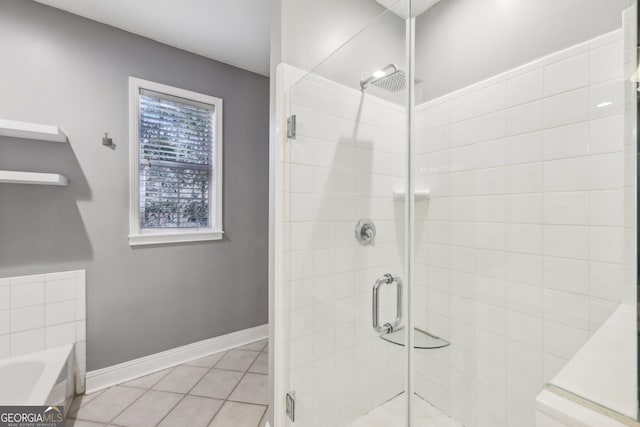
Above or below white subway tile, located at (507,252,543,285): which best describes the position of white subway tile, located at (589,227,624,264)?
above

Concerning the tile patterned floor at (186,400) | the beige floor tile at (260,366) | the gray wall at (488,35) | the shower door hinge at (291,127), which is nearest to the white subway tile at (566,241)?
the gray wall at (488,35)

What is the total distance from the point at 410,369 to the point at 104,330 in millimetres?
2174

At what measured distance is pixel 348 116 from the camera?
1315 mm

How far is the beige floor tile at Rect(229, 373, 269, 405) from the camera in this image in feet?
6.21

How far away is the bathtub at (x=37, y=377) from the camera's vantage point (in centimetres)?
149

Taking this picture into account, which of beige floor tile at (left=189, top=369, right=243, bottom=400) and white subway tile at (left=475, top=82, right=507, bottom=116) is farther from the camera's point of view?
beige floor tile at (left=189, top=369, right=243, bottom=400)

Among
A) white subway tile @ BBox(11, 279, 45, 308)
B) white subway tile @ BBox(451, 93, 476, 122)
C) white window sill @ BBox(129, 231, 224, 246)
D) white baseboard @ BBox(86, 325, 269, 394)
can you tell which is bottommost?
white baseboard @ BBox(86, 325, 269, 394)

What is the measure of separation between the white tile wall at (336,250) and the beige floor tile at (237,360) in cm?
108

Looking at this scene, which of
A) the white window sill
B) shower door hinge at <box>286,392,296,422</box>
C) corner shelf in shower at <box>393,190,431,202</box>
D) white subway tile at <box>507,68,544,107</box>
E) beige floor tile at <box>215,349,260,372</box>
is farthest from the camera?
beige floor tile at <box>215,349,260,372</box>

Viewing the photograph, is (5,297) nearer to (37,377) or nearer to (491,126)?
(37,377)

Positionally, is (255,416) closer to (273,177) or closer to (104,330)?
(104,330)

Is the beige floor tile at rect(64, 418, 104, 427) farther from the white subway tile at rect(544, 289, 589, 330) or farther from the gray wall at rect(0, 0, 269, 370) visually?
the white subway tile at rect(544, 289, 589, 330)

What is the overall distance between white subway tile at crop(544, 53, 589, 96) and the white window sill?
2.38 metres

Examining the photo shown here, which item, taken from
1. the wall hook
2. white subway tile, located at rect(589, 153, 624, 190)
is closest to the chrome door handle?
white subway tile, located at rect(589, 153, 624, 190)
